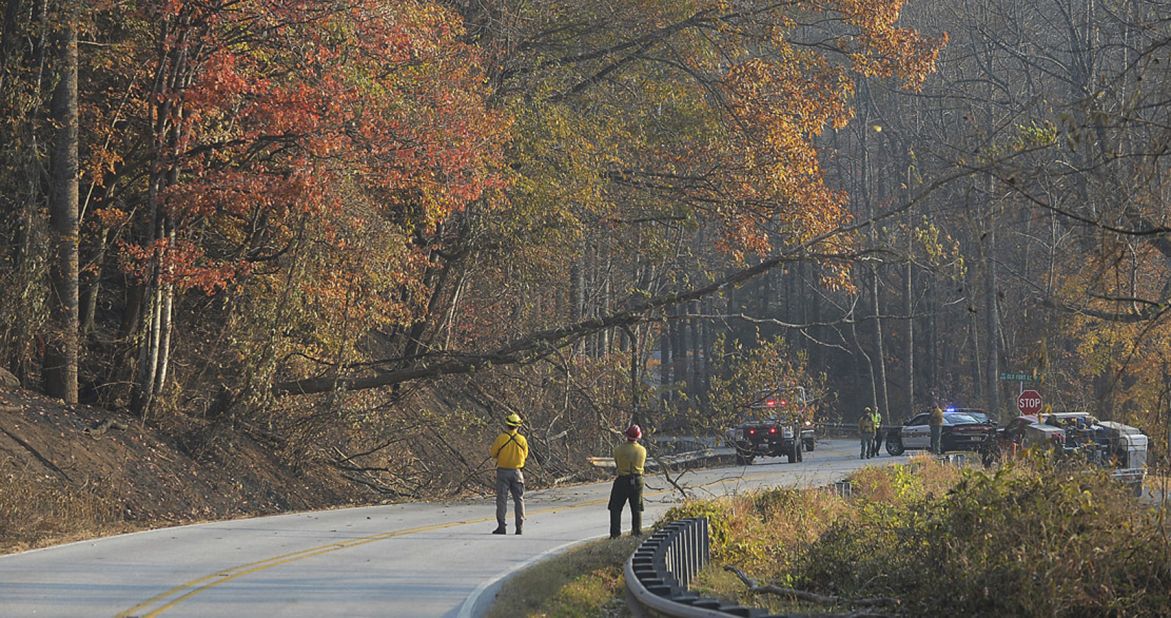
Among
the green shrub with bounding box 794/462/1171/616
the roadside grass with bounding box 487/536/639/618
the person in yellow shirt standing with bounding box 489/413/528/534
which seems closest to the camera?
the green shrub with bounding box 794/462/1171/616

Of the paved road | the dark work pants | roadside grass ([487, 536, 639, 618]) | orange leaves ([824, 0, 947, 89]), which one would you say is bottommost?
roadside grass ([487, 536, 639, 618])

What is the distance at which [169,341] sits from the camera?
26031 mm

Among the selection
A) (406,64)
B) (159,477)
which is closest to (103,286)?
(159,477)

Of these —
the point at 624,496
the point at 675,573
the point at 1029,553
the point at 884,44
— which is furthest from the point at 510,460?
the point at 884,44

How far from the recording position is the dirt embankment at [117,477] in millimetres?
19828

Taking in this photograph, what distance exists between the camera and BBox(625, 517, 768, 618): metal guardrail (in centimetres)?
962

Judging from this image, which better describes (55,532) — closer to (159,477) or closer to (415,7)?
(159,477)

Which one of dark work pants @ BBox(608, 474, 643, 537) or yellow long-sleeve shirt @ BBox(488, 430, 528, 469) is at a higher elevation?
yellow long-sleeve shirt @ BBox(488, 430, 528, 469)

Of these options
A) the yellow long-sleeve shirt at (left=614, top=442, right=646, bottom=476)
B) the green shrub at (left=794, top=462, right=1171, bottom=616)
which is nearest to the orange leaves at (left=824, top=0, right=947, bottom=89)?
the yellow long-sleeve shirt at (left=614, top=442, right=646, bottom=476)

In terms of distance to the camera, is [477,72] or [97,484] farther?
[477,72]

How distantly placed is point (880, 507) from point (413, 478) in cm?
1459

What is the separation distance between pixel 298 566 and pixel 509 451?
14.8 feet

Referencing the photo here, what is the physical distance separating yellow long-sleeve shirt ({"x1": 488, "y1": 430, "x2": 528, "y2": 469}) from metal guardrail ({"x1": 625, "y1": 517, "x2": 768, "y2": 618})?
3987 millimetres

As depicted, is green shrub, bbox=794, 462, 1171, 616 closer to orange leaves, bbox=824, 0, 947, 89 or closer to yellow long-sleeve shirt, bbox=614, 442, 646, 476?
yellow long-sleeve shirt, bbox=614, 442, 646, 476
